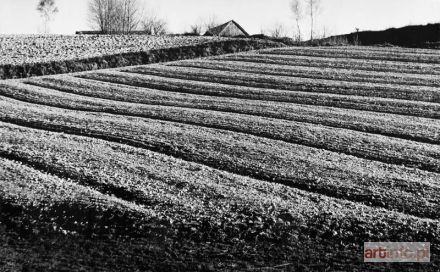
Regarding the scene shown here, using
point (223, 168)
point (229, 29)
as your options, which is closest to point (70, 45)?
point (223, 168)

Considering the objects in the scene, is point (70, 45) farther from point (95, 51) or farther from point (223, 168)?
point (223, 168)

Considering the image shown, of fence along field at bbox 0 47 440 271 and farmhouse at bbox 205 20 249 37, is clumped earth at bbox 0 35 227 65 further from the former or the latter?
farmhouse at bbox 205 20 249 37

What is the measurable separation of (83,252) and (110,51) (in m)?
27.2

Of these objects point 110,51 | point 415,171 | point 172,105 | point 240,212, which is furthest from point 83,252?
point 110,51

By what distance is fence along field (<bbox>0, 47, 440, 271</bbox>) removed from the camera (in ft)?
29.8

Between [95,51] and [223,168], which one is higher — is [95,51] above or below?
above

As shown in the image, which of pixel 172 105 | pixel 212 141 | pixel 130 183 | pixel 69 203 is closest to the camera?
pixel 69 203

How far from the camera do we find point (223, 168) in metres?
12.6

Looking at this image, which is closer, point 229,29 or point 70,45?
point 70,45

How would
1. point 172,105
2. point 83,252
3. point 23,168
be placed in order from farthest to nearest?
point 172,105 → point 23,168 → point 83,252

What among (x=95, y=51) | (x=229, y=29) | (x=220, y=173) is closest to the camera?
(x=220, y=173)

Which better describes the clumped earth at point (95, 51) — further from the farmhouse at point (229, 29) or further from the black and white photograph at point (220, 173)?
the farmhouse at point (229, 29)

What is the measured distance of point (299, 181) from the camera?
11.8 meters

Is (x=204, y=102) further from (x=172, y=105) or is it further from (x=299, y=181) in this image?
(x=299, y=181)
